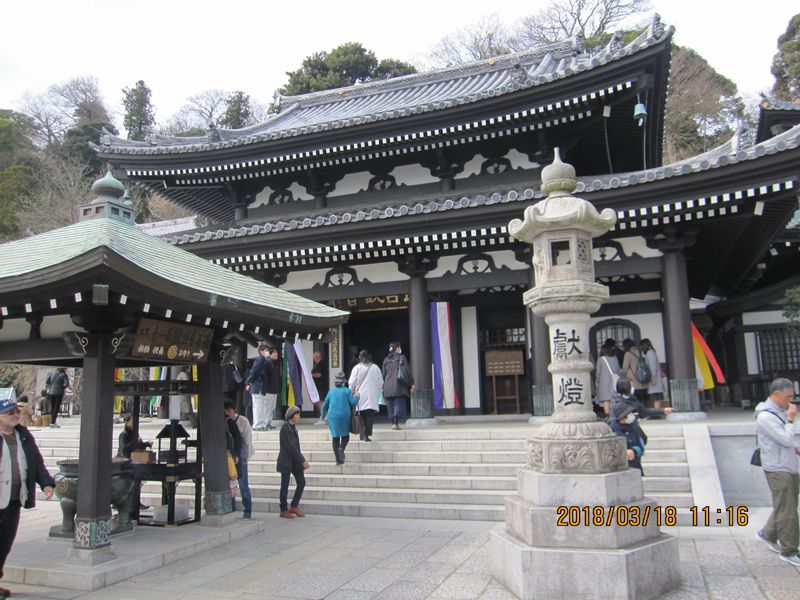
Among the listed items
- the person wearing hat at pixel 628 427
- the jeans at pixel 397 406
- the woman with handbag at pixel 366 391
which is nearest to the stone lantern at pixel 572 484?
the person wearing hat at pixel 628 427

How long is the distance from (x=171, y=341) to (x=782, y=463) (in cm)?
667

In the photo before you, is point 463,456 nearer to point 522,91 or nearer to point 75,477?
point 75,477

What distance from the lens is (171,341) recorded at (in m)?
6.91

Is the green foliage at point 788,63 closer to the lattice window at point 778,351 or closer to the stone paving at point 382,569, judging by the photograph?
the lattice window at point 778,351

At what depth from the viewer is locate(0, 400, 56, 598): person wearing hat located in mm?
5273

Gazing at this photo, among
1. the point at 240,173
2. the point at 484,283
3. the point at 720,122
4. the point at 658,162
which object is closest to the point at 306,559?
the point at 484,283

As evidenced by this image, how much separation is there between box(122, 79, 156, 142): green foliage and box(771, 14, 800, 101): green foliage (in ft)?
152

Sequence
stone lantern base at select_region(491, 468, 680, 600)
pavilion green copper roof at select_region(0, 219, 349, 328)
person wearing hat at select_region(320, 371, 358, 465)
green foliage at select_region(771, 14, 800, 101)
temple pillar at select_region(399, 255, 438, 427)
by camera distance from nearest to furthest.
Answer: stone lantern base at select_region(491, 468, 680, 600) → pavilion green copper roof at select_region(0, 219, 349, 328) → person wearing hat at select_region(320, 371, 358, 465) → temple pillar at select_region(399, 255, 438, 427) → green foliage at select_region(771, 14, 800, 101)

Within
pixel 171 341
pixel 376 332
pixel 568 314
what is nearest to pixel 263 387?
pixel 376 332

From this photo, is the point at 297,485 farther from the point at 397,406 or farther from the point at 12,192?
the point at 12,192

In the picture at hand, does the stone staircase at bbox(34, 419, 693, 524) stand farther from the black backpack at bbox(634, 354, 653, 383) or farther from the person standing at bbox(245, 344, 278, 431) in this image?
the black backpack at bbox(634, 354, 653, 383)

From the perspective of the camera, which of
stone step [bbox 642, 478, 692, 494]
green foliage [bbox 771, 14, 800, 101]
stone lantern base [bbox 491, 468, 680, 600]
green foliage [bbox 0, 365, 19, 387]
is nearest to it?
stone lantern base [bbox 491, 468, 680, 600]

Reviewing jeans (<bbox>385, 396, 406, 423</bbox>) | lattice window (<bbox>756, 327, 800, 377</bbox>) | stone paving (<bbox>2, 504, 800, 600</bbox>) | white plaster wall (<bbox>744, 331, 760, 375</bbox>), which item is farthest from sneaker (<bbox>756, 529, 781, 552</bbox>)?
→ white plaster wall (<bbox>744, 331, 760, 375</bbox>)
